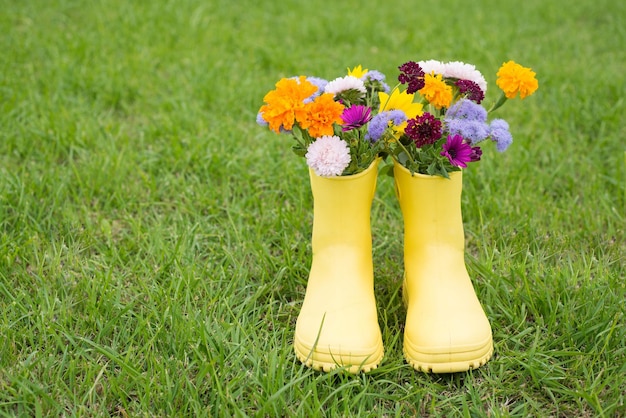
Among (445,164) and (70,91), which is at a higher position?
(445,164)

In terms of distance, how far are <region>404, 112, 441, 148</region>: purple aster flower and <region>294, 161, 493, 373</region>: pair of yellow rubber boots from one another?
0.32ft

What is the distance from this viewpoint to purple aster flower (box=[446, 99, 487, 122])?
1.37 m

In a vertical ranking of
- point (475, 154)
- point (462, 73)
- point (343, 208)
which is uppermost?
point (462, 73)

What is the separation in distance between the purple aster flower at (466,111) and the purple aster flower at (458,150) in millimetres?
89

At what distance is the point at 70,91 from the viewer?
103 inches

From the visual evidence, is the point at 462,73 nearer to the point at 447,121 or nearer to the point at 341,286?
the point at 447,121

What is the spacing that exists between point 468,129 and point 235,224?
2.66 ft

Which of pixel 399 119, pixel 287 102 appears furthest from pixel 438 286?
pixel 287 102

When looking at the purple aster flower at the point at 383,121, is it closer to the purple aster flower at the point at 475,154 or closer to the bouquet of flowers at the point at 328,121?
the bouquet of flowers at the point at 328,121

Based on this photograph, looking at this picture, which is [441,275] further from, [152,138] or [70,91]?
[70,91]

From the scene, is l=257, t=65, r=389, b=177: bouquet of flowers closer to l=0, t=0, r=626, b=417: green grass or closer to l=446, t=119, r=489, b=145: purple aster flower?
l=446, t=119, r=489, b=145: purple aster flower

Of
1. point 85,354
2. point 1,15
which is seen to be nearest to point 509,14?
point 1,15

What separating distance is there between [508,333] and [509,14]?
105 inches

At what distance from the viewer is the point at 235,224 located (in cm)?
190
